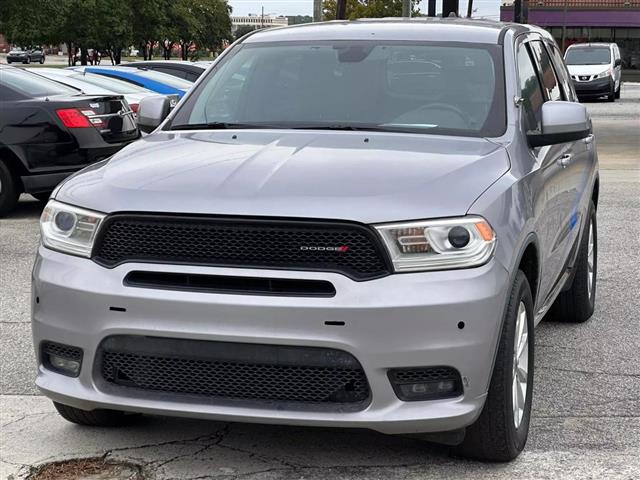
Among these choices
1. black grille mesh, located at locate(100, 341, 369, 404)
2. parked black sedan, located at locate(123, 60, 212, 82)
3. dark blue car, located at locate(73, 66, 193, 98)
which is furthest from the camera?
parked black sedan, located at locate(123, 60, 212, 82)

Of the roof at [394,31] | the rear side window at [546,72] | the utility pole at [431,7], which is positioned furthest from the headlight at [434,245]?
the utility pole at [431,7]

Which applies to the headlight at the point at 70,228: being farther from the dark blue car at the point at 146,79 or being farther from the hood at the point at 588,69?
the hood at the point at 588,69

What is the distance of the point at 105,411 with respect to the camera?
4840 millimetres

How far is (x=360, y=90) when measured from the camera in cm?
553

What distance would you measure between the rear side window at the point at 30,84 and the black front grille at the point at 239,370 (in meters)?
7.91

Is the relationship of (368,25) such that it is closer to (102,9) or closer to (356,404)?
(356,404)

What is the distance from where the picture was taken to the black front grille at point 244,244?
13.4 ft

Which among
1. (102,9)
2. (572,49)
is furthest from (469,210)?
(102,9)

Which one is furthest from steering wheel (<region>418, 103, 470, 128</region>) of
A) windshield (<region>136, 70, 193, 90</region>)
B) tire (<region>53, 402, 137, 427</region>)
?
windshield (<region>136, 70, 193, 90</region>)

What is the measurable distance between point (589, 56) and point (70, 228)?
3465 cm

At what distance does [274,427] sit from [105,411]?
28.3 inches

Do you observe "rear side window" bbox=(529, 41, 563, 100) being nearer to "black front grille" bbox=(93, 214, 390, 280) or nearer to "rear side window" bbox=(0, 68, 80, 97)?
"black front grille" bbox=(93, 214, 390, 280)

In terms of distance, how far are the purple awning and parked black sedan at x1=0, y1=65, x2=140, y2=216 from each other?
59.5 meters

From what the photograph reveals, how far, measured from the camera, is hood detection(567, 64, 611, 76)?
3575cm
